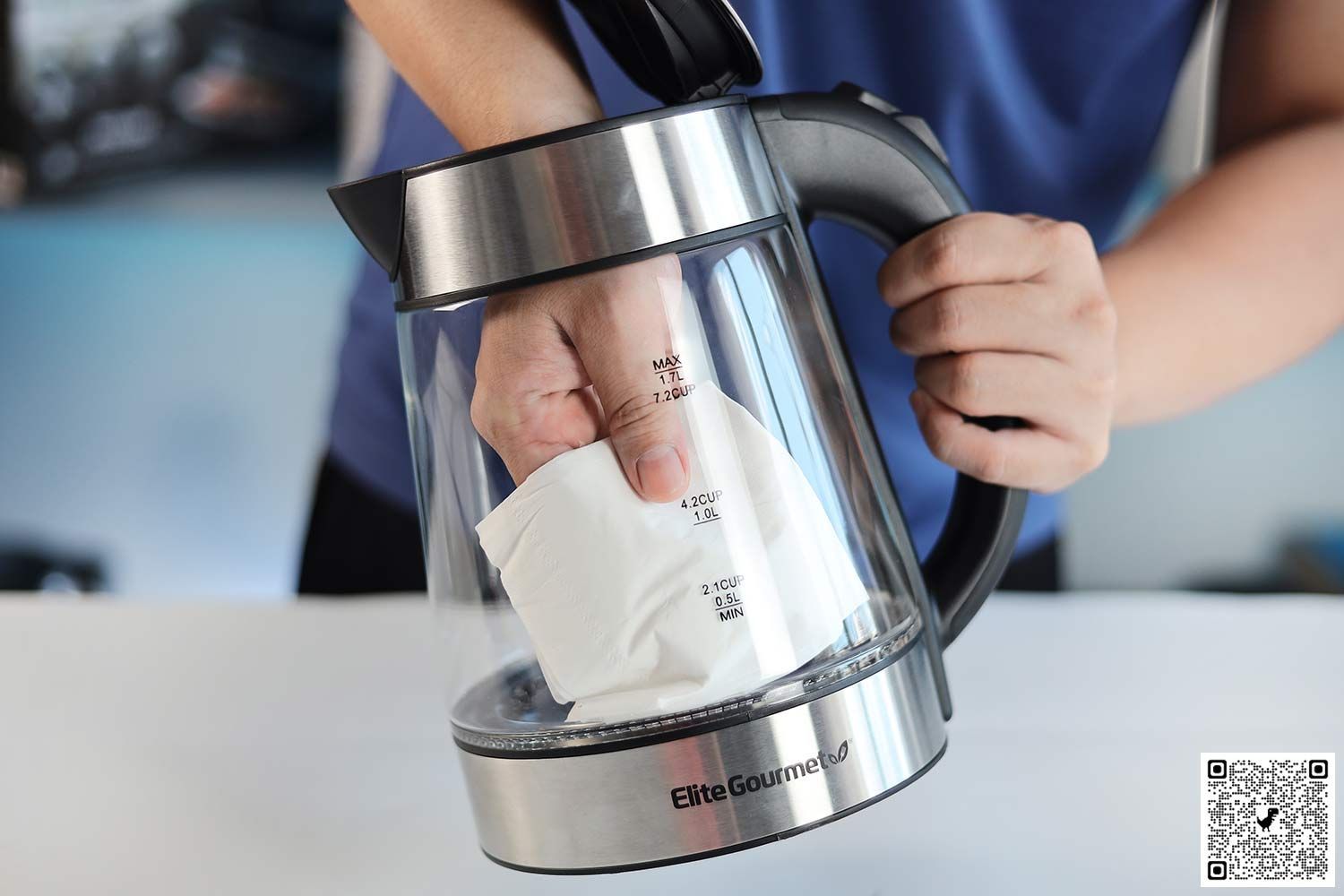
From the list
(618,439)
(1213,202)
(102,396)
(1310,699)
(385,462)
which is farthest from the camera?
(102,396)

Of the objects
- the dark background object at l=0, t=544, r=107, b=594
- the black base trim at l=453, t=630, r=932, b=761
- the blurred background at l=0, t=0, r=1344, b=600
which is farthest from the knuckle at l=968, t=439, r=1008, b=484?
the dark background object at l=0, t=544, r=107, b=594

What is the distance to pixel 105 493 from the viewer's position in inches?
87.7

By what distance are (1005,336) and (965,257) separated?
0.15ft

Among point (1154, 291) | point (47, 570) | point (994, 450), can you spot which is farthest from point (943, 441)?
point (47, 570)

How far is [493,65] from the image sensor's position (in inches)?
18.4

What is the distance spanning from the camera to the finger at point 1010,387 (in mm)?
520

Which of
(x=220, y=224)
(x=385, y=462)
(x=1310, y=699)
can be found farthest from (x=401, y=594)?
(x=220, y=224)

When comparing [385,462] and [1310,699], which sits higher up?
[385,462]

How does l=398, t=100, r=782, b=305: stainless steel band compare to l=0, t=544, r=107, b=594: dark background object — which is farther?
l=0, t=544, r=107, b=594: dark background object

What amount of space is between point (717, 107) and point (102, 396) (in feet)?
6.94

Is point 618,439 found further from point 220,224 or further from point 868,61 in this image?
point 220,224

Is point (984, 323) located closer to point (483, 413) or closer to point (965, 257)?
point (965, 257)

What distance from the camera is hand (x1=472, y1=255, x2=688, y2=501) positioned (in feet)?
1.35

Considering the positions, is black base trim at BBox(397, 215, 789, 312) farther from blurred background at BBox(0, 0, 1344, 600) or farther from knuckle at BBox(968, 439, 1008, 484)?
blurred background at BBox(0, 0, 1344, 600)
